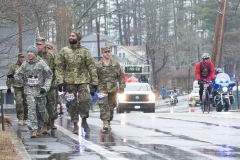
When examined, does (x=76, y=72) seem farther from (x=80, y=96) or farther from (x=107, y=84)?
(x=107, y=84)

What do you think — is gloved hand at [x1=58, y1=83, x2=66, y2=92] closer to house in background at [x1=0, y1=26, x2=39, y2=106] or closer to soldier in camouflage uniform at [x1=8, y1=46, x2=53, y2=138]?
soldier in camouflage uniform at [x1=8, y1=46, x2=53, y2=138]

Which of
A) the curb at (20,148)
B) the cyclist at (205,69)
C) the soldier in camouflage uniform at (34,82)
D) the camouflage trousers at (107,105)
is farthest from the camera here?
the cyclist at (205,69)

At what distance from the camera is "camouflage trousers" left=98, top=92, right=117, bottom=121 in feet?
49.9

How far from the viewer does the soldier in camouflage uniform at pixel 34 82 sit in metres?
13.6

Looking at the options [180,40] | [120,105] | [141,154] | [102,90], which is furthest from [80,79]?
[180,40]

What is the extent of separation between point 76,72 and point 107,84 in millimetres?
1116

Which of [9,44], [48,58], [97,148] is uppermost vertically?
[9,44]

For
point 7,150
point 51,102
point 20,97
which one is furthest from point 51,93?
point 7,150

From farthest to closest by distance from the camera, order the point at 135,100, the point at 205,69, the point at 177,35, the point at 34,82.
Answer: the point at 177,35
the point at 135,100
the point at 205,69
the point at 34,82

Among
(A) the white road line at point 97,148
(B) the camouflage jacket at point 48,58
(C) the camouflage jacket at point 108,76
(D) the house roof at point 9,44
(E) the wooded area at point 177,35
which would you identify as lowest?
(A) the white road line at point 97,148

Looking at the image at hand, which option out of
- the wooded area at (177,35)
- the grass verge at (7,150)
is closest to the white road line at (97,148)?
the grass verge at (7,150)

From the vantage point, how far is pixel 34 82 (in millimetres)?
13562

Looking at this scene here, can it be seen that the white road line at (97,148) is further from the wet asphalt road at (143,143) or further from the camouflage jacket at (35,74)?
the camouflage jacket at (35,74)

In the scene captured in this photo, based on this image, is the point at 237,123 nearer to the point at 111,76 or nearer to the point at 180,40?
the point at 111,76
